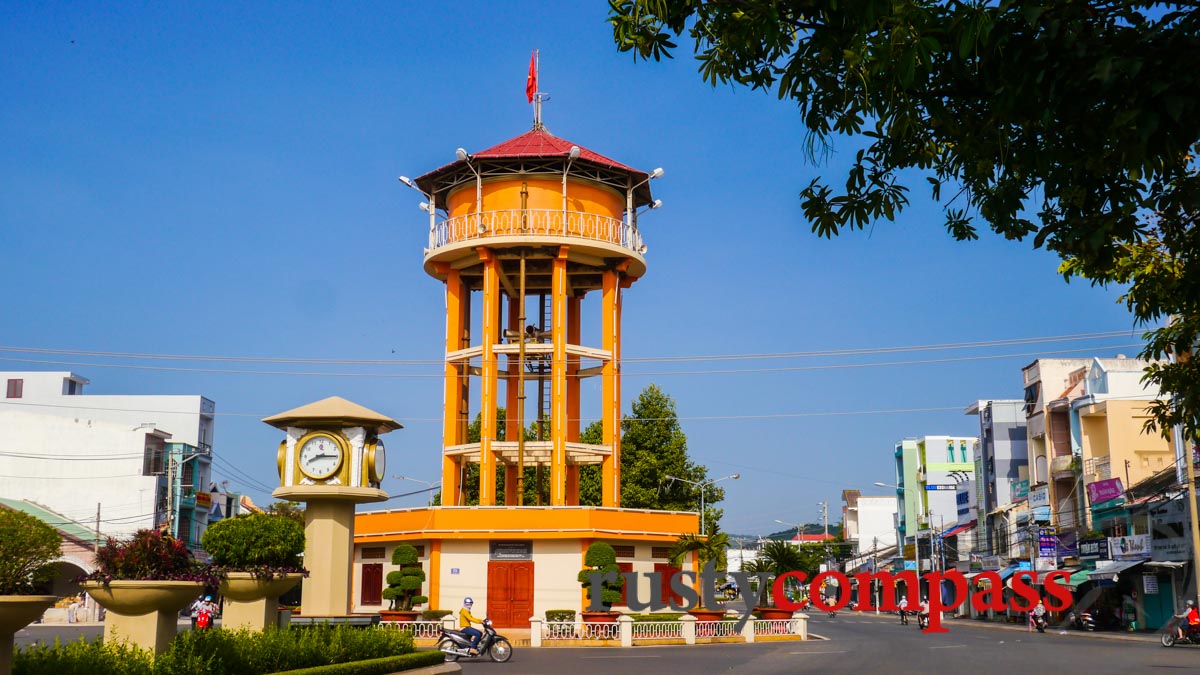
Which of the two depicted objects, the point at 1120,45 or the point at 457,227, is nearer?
the point at 1120,45

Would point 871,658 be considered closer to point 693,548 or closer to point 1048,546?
point 693,548

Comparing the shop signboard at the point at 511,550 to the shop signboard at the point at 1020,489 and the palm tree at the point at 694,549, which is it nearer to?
the palm tree at the point at 694,549

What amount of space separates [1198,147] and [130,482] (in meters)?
66.2

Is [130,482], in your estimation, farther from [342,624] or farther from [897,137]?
[897,137]

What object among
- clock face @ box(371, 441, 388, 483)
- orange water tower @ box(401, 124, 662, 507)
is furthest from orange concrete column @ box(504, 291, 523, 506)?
clock face @ box(371, 441, 388, 483)

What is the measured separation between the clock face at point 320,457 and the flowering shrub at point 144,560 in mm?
6764

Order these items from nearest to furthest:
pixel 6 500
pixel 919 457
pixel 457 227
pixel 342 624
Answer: pixel 342 624, pixel 457 227, pixel 6 500, pixel 919 457

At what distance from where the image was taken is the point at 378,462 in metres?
22.2

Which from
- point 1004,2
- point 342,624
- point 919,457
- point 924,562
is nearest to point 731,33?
point 1004,2

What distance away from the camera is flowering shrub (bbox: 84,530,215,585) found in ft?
47.0

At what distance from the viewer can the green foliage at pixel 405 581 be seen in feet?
128

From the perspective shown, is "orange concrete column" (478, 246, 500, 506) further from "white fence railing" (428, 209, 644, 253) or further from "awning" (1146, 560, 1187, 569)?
"awning" (1146, 560, 1187, 569)

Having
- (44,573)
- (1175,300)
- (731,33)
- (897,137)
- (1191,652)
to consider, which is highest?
(731,33)

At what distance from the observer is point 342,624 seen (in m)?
19.5
